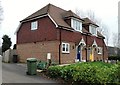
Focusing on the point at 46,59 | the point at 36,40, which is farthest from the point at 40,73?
the point at 36,40

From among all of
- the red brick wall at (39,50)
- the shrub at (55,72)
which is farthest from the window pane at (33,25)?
the shrub at (55,72)

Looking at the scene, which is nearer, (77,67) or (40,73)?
(77,67)

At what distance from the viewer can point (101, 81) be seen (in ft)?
47.3

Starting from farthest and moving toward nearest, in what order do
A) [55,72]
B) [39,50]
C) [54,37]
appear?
1. [39,50]
2. [54,37]
3. [55,72]

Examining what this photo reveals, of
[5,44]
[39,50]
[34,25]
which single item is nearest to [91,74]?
[39,50]

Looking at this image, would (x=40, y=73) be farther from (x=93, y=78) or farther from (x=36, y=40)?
(x=36, y=40)

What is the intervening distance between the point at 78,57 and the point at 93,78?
18985 millimetres

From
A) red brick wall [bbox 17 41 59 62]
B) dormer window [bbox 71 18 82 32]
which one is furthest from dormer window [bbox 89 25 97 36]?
red brick wall [bbox 17 41 59 62]

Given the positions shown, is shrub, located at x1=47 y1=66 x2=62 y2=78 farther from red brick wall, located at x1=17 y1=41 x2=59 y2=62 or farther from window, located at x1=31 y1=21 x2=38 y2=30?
window, located at x1=31 y1=21 x2=38 y2=30

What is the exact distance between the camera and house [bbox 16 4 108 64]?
1164 inches

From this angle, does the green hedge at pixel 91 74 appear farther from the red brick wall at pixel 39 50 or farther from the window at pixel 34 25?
the window at pixel 34 25

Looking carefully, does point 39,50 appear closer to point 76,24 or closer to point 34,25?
point 34,25

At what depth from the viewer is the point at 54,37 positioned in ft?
96.6

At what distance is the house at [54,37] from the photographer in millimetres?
29578
